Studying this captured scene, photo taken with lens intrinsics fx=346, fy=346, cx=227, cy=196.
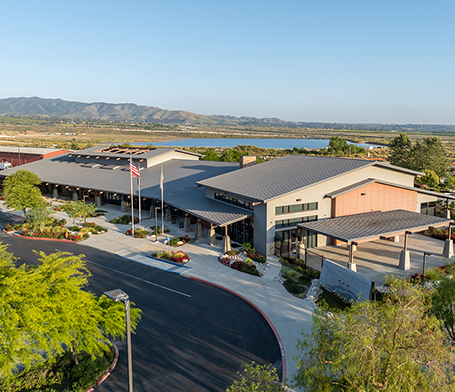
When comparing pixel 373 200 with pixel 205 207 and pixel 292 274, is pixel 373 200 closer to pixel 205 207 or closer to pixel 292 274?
pixel 292 274

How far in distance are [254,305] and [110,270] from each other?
44.1ft

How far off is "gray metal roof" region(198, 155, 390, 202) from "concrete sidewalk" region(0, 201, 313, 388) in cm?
601

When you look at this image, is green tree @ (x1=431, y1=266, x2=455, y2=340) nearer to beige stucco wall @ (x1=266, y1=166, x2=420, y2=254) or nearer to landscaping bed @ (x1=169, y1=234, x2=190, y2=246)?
beige stucco wall @ (x1=266, y1=166, x2=420, y2=254)

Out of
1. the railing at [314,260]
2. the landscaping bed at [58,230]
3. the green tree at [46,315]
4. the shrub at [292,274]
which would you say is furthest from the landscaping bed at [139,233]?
the green tree at [46,315]

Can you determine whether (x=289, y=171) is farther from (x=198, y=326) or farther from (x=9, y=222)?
(x=9, y=222)

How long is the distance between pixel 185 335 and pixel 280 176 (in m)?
21.2

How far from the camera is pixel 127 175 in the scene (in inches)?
2176

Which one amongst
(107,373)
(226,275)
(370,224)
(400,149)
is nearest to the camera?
(107,373)

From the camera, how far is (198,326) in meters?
20.6

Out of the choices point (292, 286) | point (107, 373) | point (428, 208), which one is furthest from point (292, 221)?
point (107, 373)

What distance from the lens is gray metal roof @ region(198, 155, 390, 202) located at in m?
32.3

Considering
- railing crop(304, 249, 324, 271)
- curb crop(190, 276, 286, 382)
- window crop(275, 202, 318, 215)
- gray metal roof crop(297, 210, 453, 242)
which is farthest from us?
window crop(275, 202, 318, 215)

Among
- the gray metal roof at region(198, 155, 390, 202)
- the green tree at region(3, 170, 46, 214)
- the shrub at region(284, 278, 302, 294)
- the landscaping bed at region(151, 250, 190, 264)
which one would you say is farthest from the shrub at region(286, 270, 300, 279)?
the green tree at region(3, 170, 46, 214)

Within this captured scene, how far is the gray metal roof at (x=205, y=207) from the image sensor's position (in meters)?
32.5
